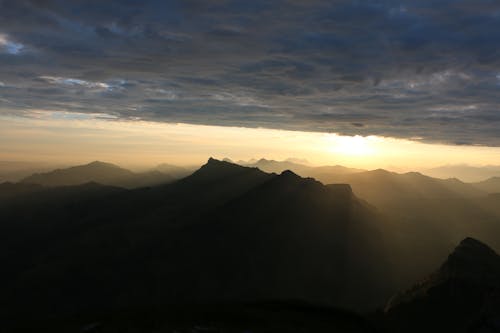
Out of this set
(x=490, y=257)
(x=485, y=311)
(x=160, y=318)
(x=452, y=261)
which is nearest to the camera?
(x=160, y=318)

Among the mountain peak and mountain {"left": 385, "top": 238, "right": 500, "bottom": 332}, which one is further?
the mountain peak

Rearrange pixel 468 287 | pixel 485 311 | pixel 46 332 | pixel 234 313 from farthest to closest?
pixel 468 287 → pixel 485 311 → pixel 234 313 → pixel 46 332

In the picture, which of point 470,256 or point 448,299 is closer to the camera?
point 448,299

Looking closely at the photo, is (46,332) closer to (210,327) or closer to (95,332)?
(95,332)

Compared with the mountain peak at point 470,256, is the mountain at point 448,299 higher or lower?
lower

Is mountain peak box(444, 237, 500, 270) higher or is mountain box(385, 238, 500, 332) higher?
mountain peak box(444, 237, 500, 270)

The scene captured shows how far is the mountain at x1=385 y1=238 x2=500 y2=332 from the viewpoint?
10431cm

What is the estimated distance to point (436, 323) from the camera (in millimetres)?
106938

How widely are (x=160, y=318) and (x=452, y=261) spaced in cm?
12301

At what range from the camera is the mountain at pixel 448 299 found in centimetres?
10431

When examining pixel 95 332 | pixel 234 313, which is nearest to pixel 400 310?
pixel 234 313

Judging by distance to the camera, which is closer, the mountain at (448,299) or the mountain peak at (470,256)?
the mountain at (448,299)

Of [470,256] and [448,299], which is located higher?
[470,256]

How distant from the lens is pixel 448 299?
378 feet
